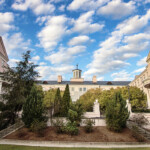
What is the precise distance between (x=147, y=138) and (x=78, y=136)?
693 cm

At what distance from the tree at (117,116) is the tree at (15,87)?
1052 centimetres

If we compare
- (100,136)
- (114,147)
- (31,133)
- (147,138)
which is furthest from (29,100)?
(147,138)

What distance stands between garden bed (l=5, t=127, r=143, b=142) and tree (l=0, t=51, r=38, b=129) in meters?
2.97

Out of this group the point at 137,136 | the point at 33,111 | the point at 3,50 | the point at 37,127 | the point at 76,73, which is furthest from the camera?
the point at 76,73

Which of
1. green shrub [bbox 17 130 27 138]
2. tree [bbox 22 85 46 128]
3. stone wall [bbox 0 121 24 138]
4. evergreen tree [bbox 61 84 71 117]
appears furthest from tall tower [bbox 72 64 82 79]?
green shrub [bbox 17 130 27 138]

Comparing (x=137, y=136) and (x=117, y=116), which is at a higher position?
(x=117, y=116)

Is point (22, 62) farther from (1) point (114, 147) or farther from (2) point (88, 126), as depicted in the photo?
(1) point (114, 147)

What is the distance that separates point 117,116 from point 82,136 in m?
4.42

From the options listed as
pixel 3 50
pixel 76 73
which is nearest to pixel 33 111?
pixel 3 50

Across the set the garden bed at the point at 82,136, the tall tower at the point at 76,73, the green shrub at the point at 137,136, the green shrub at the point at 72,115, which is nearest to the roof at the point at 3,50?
the garden bed at the point at 82,136

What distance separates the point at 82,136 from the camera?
13.6 meters

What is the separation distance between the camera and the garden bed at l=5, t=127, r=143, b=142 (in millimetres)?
12898

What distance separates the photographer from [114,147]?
1153 centimetres

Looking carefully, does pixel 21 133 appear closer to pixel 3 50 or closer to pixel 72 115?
pixel 72 115
